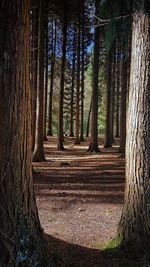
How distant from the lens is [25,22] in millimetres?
A: 3900

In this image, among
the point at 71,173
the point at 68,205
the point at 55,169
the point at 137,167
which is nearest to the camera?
the point at 137,167

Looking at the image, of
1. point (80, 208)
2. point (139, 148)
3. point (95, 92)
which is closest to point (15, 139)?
point (139, 148)

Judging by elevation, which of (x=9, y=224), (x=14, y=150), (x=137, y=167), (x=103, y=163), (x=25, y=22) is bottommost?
(x=103, y=163)

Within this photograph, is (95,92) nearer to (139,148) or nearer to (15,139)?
(139,148)

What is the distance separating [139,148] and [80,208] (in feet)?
11.1

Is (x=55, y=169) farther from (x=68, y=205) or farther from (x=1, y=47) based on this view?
(x=1, y=47)

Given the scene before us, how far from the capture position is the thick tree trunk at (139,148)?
511 cm

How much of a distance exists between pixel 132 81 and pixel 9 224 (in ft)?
8.78

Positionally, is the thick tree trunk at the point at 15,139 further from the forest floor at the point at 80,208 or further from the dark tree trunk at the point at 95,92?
the dark tree trunk at the point at 95,92

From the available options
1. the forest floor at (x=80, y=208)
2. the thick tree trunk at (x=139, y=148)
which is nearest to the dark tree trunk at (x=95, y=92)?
the forest floor at (x=80, y=208)

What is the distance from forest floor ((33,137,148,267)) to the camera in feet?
16.8

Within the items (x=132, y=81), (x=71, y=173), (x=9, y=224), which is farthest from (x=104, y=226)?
(x=71, y=173)

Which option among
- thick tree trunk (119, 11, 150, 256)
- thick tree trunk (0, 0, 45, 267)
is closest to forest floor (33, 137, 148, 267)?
thick tree trunk (119, 11, 150, 256)

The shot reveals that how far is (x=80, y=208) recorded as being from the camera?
809cm
